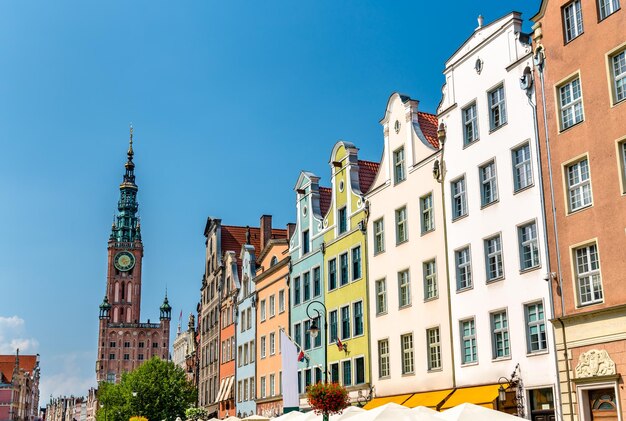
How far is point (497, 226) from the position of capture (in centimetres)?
2988

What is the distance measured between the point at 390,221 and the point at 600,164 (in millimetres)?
14005

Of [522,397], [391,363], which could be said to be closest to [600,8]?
[522,397]

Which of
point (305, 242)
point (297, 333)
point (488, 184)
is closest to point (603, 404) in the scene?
point (488, 184)

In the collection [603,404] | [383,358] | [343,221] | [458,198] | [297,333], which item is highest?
[343,221]

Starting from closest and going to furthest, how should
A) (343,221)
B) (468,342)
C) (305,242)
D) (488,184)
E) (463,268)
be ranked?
(488,184), (468,342), (463,268), (343,221), (305,242)

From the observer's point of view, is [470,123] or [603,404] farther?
[470,123]

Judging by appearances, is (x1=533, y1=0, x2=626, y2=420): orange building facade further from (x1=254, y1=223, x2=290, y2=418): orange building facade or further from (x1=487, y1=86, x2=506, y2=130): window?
(x1=254, y1=223, x2=290, y2=418): orange building facade

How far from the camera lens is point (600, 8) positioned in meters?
25.7

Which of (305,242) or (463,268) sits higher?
(305,242)

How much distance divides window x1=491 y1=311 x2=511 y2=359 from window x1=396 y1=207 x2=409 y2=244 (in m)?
7.78

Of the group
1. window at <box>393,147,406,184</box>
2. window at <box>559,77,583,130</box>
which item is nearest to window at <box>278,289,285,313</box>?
window at <box>393,147,406,184</box>

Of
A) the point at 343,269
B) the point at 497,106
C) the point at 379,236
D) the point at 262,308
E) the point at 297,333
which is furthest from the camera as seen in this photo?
the point at 262,308

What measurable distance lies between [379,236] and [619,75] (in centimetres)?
1647

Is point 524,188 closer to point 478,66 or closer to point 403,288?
point 478,66
